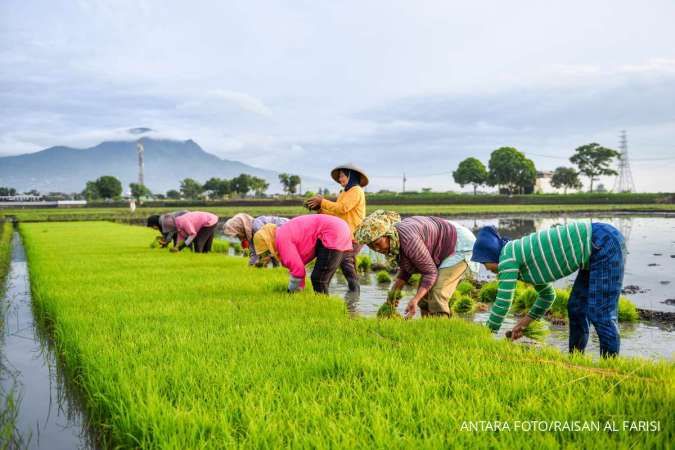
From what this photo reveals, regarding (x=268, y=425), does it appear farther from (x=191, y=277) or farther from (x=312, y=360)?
(x=191, y=277)

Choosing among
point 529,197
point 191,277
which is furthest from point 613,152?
point 191,277

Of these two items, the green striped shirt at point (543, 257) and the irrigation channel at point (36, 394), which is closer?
the irrigation channel at point (36, 394)

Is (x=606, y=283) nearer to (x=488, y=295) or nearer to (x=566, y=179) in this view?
(x=488, y=295)

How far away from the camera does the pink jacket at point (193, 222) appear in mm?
10328

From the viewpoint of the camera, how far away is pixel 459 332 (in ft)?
12.6

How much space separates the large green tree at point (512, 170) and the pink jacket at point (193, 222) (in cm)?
7102

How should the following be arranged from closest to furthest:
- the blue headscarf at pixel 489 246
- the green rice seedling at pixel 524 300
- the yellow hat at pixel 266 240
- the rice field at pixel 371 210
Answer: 1. the blue headscarf at pixel 489 246
2. the yellow hat at pixel 266 240
3. the green rice seedling at pixel 524 300
4. the rice field at pixel 371 210

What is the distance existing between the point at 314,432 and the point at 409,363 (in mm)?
1021

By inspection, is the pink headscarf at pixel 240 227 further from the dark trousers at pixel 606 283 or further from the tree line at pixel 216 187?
the tree line at pixel 216 187

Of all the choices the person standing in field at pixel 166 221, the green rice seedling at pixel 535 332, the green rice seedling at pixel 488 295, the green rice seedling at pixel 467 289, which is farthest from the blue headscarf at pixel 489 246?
the person standing in field at pixel 166 221

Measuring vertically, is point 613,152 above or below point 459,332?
above

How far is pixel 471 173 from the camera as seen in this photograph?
83.9 m

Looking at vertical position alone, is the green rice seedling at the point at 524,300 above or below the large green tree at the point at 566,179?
below

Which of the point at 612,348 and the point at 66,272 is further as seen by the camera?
the point at 66,272
